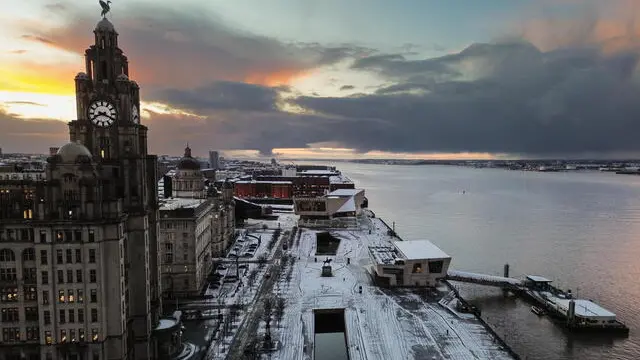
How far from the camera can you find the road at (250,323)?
57897 mm

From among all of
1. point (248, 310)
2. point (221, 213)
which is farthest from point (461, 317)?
point (221, 213)

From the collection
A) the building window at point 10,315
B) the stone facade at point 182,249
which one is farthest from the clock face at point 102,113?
the stone facade at point 182,249

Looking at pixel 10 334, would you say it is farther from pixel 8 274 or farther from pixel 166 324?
pixel 166 324

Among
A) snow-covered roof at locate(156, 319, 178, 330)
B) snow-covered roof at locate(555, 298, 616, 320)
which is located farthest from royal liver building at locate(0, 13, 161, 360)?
snow-covered roof at locate(555, 298, 616, 320)

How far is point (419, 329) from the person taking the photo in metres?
64.6

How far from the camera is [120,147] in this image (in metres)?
52.7

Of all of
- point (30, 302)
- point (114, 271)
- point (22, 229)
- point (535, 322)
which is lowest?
→ point (535, 322)

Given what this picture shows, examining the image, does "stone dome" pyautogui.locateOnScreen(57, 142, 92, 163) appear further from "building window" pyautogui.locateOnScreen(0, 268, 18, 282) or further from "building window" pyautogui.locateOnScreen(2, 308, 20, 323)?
"building window" pyautogui.locateOnScreen(2, 308, 20, 323)

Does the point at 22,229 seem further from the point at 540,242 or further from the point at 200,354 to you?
the point at 540,242

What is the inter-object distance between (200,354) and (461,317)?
39.6 metres

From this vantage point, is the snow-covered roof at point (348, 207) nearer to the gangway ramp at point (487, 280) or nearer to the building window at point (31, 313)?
the gangway ramp at point (487, 280)

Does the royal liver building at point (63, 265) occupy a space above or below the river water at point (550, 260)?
above

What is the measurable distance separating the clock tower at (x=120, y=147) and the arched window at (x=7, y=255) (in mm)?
10712

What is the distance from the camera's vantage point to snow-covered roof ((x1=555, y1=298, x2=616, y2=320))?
242 feet
